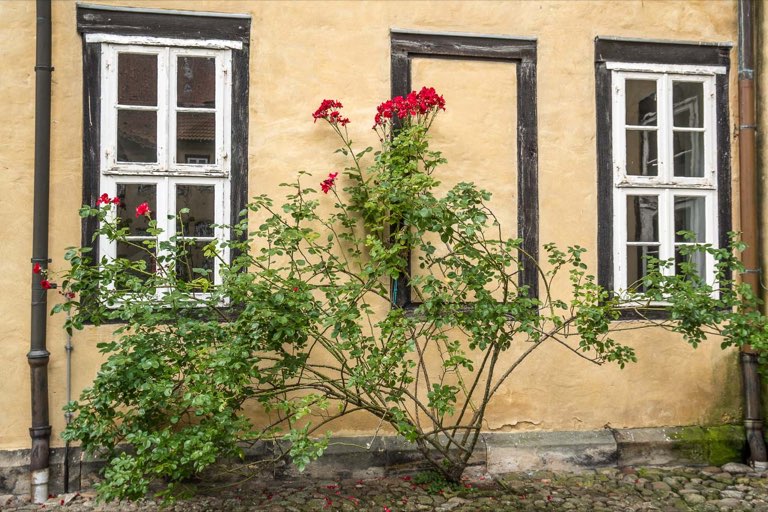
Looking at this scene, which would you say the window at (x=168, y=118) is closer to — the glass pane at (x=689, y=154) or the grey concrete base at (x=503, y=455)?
the grey concrete base at (x=503, y=455)

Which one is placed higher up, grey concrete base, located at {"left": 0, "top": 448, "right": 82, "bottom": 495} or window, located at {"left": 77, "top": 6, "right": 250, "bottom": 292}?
window, located at {"left": 77, "top": 6, "right": 250, "bottom": 292}

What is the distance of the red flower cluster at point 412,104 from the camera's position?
4637 millimetres

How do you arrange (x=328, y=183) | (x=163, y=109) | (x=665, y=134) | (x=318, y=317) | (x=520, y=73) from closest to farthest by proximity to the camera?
(x=318, y=317)
(x=328, y=183)
(x=163, y=109)
(x=520, y=73)
(x=665, y=134)

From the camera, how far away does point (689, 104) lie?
17.8 feet

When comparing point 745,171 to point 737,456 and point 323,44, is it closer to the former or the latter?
point 737,456

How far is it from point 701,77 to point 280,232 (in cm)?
343

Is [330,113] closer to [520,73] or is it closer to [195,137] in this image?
[195,137]

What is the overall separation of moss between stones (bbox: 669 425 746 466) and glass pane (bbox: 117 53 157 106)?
4.43 metres

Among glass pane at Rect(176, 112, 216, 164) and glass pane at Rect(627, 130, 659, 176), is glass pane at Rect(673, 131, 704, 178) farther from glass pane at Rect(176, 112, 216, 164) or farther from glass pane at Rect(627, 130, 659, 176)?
glass pane at Rect(176, 112, 216, 164)

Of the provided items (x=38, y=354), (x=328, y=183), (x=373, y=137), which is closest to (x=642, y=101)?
(x=373, y=137)

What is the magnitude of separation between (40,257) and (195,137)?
1261 mm

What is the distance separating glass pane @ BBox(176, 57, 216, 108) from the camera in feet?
15.8

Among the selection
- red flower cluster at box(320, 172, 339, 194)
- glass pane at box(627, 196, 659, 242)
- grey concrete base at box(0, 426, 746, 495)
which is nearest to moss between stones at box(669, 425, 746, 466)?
grey concrete base at box(0, 426, 746, 495)

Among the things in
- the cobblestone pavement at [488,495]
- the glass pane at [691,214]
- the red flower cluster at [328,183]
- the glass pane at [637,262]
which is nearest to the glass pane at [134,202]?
the red flower cluster at [328,183]
